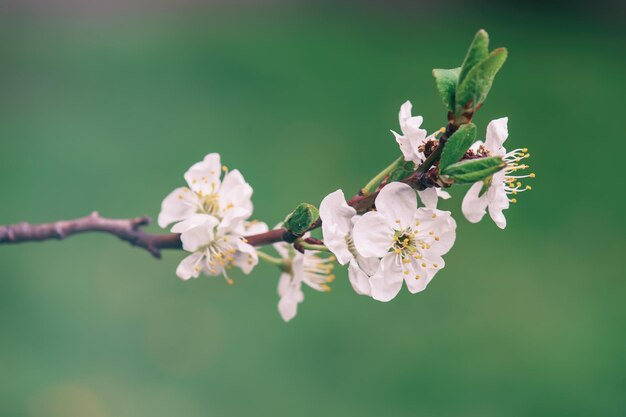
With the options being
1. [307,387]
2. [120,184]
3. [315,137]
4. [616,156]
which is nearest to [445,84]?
[307,387]

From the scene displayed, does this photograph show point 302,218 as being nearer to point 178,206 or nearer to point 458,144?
point 458,144

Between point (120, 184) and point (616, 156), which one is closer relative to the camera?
point (120, 184)

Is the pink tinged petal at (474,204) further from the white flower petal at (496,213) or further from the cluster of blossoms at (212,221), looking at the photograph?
the cluster of blossoms at (212,221)

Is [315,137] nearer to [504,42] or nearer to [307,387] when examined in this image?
[307,387]

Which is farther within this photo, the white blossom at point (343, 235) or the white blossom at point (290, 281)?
the white blossom at point (290, 281)

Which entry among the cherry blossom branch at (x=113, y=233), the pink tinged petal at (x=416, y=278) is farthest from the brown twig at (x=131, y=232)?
the pink tinged petal at (x=416, y=278)

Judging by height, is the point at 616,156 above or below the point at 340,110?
below

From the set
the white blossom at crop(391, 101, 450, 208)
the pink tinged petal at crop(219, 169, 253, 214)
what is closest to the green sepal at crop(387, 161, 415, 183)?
the white blossom at crop(391, 101, 450, 208)
